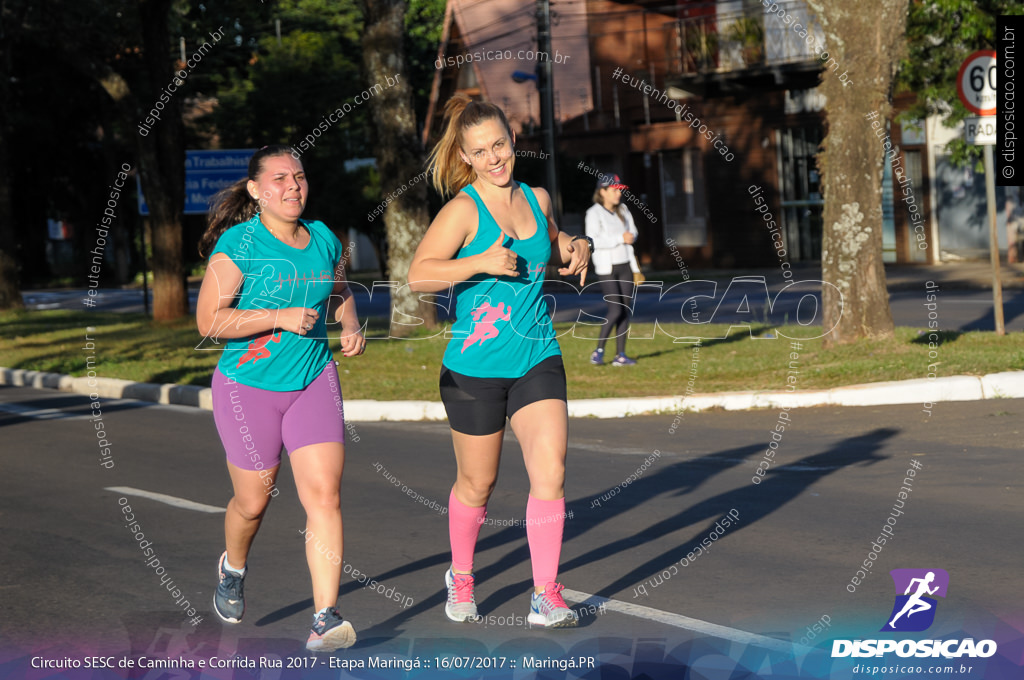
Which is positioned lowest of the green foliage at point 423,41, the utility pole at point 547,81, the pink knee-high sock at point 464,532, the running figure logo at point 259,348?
the pink knee-high sock at point 464,532

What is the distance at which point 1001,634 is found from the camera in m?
4.76

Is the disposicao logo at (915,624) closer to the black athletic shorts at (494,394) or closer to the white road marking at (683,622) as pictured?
the white road marking at (683,622)

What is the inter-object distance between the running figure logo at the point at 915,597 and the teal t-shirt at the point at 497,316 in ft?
5.71

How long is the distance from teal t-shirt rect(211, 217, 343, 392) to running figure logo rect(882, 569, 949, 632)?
248 centimetres

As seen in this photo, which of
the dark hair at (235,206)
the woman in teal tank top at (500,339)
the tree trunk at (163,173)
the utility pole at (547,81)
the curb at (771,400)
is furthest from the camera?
the utility pole at (547,81)

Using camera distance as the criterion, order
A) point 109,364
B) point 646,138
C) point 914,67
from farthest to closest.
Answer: point 646,138, point 914,67, point 109,364

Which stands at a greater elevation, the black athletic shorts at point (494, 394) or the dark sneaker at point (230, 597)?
the black athletic shorts at point (494, 394)

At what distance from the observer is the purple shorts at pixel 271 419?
4.93 m

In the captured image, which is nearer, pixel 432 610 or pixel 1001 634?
pixel 1001 634

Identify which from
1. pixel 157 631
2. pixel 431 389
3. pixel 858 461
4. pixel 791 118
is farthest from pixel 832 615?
pixel 791 118

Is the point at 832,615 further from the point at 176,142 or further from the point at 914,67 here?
the point at 914,67

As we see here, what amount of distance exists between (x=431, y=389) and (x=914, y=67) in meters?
15.9

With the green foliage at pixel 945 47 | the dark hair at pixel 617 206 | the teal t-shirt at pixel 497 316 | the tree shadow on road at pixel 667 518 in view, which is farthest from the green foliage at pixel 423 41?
the teal t-shirt at pixel 497 316

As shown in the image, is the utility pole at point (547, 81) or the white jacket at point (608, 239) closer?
the white jacket at point (608, 239)
